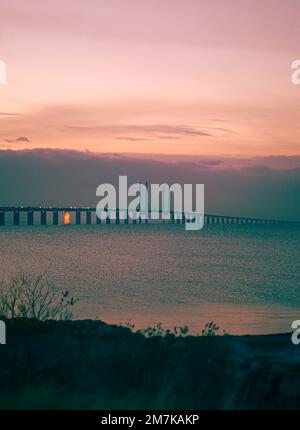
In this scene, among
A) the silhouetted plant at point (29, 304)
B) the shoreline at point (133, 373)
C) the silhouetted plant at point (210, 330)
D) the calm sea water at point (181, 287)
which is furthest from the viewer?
the calm sea water at point (181, 287)

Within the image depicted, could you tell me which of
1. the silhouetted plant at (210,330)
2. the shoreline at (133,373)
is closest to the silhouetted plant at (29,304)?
the shoreline at (133,373)

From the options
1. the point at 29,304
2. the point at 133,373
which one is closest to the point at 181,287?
the point at 29,304

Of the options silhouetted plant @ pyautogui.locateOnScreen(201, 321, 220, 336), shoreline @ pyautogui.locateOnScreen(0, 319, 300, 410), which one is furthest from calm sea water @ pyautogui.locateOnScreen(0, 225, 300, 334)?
shoreline @ pyautogui.locateOnScreen(0, 319, 300, 410)

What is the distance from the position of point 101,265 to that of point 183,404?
60.4 meters

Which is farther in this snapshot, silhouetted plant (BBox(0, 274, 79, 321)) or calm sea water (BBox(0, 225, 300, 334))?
calm sea water (BBox(0, 225, 300, 334))

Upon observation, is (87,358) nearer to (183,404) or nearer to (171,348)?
(171,348)

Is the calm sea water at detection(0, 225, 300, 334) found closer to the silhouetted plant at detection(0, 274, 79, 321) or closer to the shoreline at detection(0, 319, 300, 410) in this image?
the silhouetted plant at detection(0, 274, 79, 321)

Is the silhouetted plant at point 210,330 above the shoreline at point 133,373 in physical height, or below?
below

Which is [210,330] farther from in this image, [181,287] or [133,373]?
[181,287]

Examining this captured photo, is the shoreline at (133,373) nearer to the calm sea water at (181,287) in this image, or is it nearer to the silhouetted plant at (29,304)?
the silhouetted plant at (29,304)

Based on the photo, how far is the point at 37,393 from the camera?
11570 mm

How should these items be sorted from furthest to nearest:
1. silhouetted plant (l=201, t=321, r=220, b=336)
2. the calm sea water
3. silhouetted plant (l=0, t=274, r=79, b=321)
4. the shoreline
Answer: the calm sea water
silhouetted plant (l=201, t=321, r=220, b=336)
silhouetted plant (l=0, t=274, r=79, b=321)
the shoreline
